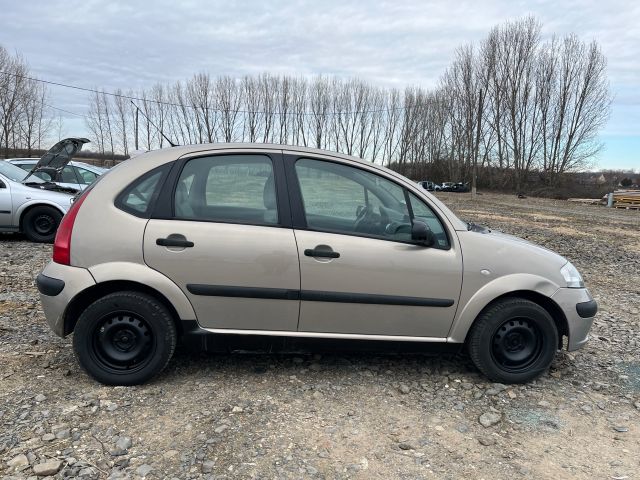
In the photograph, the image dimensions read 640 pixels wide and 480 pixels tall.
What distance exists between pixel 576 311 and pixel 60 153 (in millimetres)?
9268

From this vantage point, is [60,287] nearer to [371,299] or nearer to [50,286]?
[50,286]

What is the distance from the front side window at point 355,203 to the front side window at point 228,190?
9.8 inches

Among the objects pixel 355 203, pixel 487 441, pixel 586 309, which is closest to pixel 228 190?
pixel 355 203

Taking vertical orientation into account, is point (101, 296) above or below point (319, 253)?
below

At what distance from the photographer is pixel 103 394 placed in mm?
3061

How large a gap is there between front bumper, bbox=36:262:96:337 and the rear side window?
0.50 meters

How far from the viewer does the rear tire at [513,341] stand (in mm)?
3312

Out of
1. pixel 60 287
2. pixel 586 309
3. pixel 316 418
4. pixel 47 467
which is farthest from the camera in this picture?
pixel 586 309

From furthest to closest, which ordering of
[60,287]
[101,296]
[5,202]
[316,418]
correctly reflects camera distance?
1. [5,202]
2. [101,296]
3. [60,287]
4. [316,418]

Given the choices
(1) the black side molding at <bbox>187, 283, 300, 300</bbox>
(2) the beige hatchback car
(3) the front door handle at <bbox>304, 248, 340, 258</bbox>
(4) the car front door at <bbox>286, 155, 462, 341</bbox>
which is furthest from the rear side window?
(3) the front door handle at <bbox>304, 248, 340, 258</bbox>

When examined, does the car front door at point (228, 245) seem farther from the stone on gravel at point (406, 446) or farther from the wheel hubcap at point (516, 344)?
the wheel hubcap at point (516, 344)

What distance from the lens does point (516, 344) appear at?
3424 millimetres

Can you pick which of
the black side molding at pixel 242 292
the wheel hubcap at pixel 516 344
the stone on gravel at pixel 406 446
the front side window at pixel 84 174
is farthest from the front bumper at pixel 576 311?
the front side window at pixel 84 174

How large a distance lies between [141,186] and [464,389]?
269cm
